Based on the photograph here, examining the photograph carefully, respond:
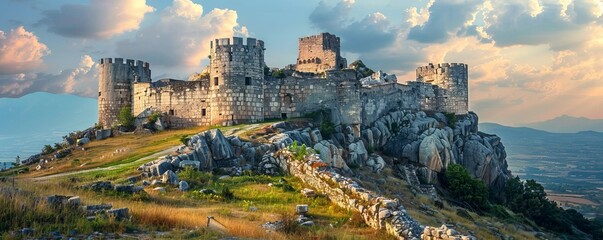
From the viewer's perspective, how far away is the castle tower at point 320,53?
7556 centimetres

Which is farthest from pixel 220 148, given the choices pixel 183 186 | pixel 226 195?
pixel 226 195

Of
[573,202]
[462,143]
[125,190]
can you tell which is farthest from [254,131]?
[573,202]

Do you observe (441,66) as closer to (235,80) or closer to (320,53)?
(320,53)

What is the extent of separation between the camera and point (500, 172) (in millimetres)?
62938

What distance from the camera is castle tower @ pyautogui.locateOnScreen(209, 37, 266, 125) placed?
42.6 metres

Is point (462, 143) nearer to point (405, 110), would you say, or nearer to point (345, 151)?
point (405, 110)

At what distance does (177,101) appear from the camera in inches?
1832

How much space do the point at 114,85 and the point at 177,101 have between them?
9.34 metres

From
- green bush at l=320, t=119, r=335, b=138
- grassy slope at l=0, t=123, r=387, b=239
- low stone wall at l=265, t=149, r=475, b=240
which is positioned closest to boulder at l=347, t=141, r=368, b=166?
green bush at l=320, t=119, r=335, b=138

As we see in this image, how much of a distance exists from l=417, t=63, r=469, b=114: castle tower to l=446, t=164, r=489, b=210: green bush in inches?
804

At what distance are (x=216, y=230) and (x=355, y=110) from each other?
33112mm

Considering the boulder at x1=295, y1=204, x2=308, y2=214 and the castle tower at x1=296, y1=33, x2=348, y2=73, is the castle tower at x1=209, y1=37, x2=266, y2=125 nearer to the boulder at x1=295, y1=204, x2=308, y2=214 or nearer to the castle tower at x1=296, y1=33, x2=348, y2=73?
the boulder at x1=295, y1=204, x2=308, y2=214

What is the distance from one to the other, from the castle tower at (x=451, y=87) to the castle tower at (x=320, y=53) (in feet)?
49.3

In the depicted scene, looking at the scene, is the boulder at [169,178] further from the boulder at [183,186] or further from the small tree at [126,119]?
the small tree at [126,119]
